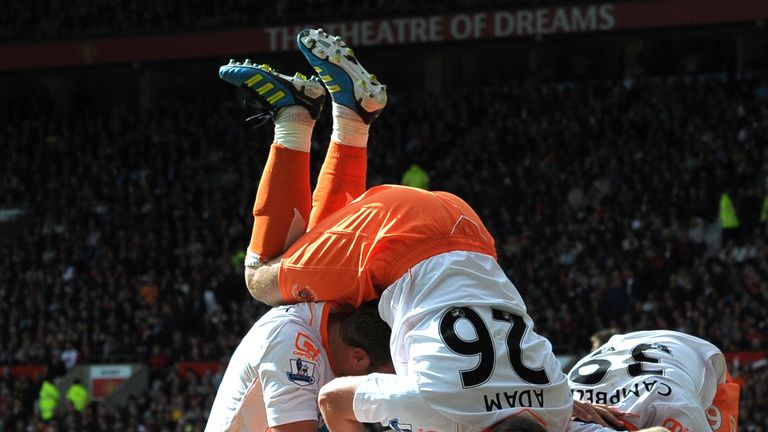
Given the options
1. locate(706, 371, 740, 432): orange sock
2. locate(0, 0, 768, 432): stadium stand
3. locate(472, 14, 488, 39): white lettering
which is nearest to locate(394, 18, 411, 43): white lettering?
locate(0, 0, 768, 432): stadium stand

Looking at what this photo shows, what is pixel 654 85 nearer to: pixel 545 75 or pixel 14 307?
pixel 545 75

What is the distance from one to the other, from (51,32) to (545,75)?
991 cm

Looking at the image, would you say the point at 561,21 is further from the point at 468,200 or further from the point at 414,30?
the point at 468,200

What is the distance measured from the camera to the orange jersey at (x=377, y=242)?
4.66 meters

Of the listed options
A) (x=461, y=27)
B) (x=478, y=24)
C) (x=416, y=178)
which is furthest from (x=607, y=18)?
(x=416, y=178)

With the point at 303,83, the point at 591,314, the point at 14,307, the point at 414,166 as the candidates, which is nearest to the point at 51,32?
the point at 14,307

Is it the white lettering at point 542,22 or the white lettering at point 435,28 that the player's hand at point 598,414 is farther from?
the white lettering at point 435,28

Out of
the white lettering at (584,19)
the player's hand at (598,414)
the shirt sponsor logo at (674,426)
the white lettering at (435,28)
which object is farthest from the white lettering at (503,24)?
the shirt sponsor logo at (674,426)

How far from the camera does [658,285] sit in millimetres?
15828

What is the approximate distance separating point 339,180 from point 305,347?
968 millimetres

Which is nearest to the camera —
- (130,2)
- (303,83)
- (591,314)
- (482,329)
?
(482,329)

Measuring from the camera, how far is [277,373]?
4.73 m

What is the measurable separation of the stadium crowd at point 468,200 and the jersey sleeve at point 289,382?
8.99m

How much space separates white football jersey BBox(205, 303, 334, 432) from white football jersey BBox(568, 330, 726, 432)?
109 cm
